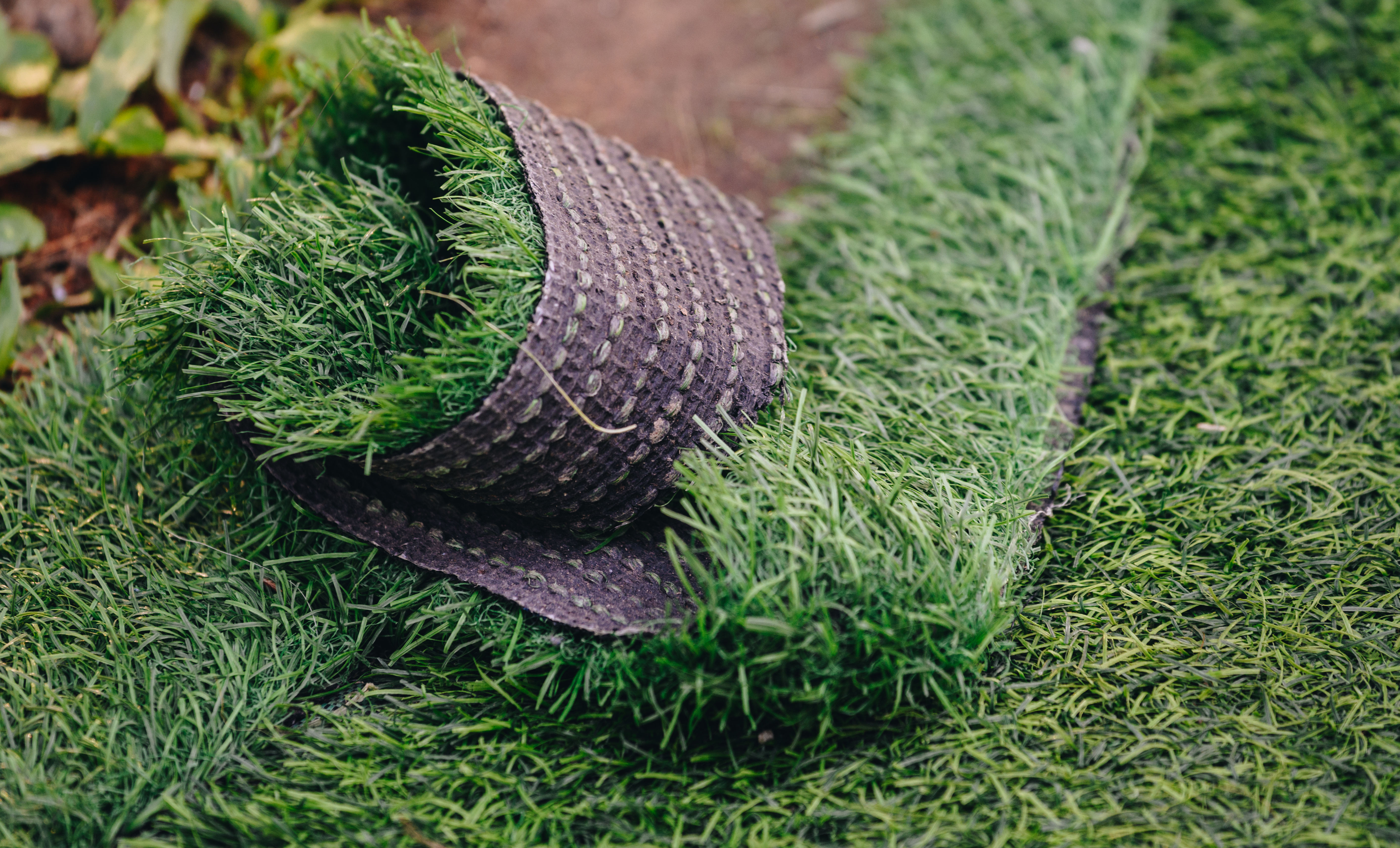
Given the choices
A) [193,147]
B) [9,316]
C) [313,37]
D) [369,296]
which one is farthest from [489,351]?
[313,37]

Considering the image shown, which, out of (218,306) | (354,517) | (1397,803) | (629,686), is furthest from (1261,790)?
(218,306)

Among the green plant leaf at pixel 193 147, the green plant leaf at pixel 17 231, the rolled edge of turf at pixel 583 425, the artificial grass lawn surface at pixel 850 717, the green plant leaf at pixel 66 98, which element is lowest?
the artificial grass lawn surface at pixel 850 717

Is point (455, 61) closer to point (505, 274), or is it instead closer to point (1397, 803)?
point (505, 274)

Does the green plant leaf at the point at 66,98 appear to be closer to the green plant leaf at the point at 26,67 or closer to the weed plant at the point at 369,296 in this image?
the green plant leaf at the point at 26,67

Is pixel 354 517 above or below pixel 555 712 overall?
above

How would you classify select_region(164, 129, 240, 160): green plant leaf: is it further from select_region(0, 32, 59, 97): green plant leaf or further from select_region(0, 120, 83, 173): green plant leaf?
select_region(0, 32, 59, 97): green plant leaf

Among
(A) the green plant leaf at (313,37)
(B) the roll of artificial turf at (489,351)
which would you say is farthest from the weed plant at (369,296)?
(A) the green plant leaf at (313,37)
